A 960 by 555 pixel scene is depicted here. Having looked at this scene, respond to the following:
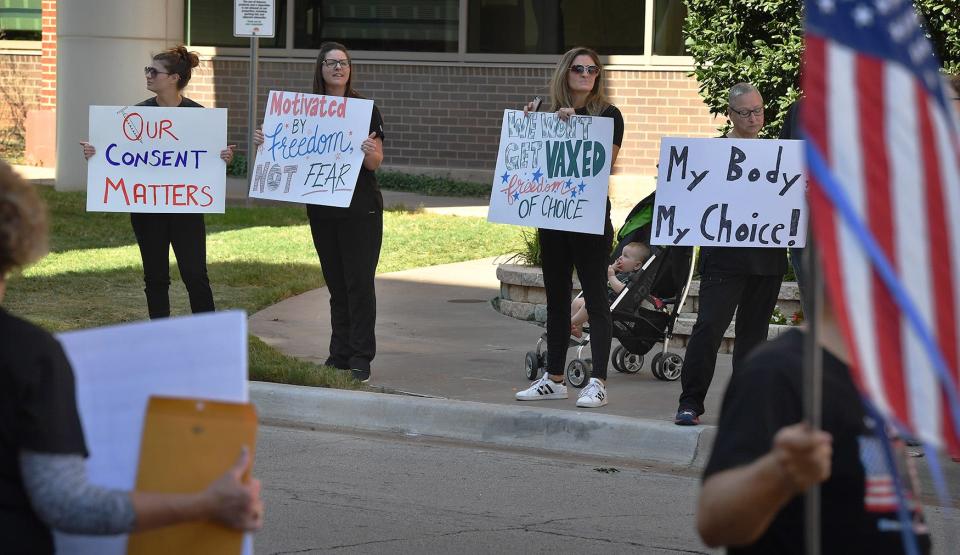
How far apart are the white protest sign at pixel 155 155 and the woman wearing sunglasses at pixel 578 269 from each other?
2174mm

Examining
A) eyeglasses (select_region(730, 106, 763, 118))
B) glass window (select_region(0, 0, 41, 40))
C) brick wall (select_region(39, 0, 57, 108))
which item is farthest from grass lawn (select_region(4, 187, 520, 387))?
glass window (select_region(0, 0, 41, 40))

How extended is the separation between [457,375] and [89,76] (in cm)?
1117

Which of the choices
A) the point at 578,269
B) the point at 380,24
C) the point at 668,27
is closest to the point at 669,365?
the point at 578,269

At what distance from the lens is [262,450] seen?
7.41 meters

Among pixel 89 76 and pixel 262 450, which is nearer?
pixel 262 450

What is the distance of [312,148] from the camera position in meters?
8.81

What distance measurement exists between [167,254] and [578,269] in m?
2.53

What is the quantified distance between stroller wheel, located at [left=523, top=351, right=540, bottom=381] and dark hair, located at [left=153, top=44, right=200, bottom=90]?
104 inches

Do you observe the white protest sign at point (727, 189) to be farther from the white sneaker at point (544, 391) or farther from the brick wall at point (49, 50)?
the brick wall at point (49, 50)

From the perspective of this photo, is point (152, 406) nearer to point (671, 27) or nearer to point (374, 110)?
point (374, 110)

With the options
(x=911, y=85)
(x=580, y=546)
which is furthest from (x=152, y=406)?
(x=580, y=546)

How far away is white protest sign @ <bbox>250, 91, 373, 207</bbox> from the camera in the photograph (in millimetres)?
8516

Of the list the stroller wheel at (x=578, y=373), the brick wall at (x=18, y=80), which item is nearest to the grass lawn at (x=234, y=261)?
the stroller wheel at (x=578, y=373)

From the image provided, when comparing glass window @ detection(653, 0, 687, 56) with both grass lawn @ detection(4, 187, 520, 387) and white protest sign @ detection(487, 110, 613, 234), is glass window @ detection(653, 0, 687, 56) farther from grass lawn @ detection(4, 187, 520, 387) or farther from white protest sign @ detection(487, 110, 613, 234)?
white protest sign @ detection(487, 110, 613, 234)
